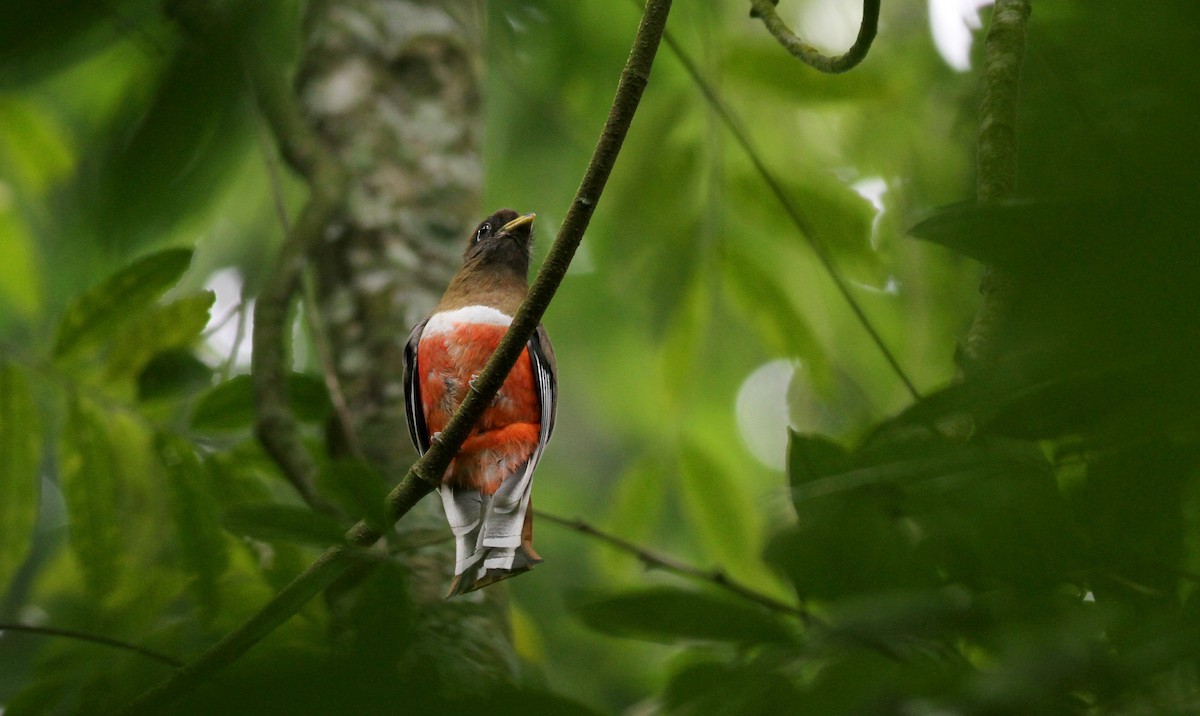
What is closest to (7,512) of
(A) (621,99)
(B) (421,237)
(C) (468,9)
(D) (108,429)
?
(D) (108,429)

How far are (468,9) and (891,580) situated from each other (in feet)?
13.1

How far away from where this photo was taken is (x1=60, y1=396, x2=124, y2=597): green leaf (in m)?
2.92

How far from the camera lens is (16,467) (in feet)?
9.61

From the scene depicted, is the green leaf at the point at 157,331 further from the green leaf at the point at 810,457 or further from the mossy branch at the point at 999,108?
the mossy branch at the point at 999,108

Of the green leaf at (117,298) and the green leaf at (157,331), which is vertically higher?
the green leaf at (117,298)

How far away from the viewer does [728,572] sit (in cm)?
384

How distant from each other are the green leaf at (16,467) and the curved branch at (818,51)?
2237 mm

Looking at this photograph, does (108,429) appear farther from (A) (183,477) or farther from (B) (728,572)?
(B) (728,572)

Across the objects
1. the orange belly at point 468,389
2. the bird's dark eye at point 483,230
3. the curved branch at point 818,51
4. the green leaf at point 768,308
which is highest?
the bird's dark eye at point 483,230

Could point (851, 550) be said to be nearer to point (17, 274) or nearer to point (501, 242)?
point (501, 242)

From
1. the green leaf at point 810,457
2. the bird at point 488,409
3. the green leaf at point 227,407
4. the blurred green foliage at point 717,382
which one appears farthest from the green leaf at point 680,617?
the green leaf at point 227,407

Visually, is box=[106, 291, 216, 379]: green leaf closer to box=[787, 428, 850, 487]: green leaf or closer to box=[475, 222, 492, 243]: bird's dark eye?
box=[475, 222, 492, 243]: bird's dark eye

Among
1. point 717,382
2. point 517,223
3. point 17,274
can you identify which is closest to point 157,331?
point 17,274

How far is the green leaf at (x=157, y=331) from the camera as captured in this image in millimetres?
3191
